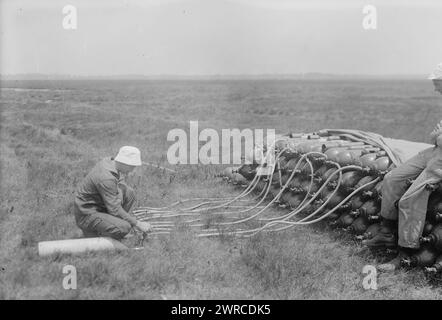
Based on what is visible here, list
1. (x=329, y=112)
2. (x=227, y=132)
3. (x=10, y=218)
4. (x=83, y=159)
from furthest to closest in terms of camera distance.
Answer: (x=329, y=112) < (x=227, y=132) < (x=83, y=159) < (x=10, y=218)

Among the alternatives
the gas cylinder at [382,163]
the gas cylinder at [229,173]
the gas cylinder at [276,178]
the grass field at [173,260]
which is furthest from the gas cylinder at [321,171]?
the gas cylinder at [229,173]

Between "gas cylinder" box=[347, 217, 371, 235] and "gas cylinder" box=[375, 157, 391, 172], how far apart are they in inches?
30.5

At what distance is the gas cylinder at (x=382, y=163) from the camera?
8.09 m

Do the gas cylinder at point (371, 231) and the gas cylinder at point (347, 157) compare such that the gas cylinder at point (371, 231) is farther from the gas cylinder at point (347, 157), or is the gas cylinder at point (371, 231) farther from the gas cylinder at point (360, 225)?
the gas cylinder at point (347, 157)

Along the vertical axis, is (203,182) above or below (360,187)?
below

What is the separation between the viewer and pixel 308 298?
6098 mm

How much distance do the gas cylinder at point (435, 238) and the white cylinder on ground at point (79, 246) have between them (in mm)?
3843

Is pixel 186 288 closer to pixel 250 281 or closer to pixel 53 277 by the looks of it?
pixel 250 281

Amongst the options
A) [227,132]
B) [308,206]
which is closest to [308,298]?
[308,206]

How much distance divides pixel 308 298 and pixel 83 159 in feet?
35.9

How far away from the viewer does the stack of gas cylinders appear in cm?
680

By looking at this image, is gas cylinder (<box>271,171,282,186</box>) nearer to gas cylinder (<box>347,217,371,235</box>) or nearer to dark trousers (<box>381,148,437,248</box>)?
gas cylinder (<box>347,217,371,235</box>)

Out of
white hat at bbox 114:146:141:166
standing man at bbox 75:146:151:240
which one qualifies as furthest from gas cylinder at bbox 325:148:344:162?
white hat at bbox 114:146:141:166

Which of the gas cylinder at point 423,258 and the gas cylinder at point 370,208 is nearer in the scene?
the gas cylinder at point 423,258
